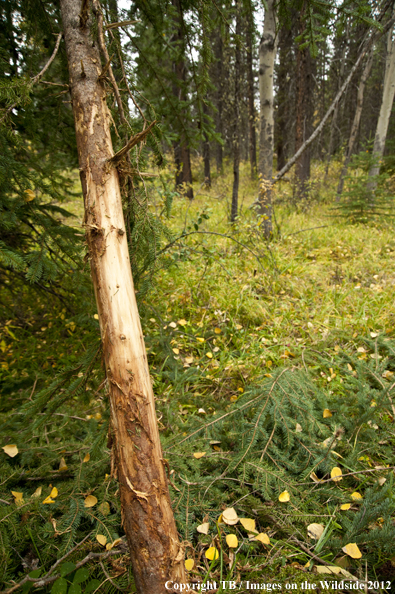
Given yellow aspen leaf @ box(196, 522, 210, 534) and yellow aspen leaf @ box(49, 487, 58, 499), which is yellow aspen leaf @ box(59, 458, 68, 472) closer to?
yellow aspen leaf @ box(49, 487, 58, 499)

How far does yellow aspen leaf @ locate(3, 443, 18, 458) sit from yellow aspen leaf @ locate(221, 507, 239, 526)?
3.90 ft

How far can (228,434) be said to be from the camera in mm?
1642

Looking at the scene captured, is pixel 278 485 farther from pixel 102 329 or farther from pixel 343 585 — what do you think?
pixel 102 329

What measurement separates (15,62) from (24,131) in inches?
20.8

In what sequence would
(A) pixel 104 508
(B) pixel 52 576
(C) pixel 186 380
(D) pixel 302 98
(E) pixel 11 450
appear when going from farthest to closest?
(D) pixel 302 98
(C) pixel 186 380
(E) pixel 11 450
(A) pixel 104 508
(B) pixel 52 576

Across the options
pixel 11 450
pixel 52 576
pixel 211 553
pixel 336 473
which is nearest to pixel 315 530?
pixel 336 473

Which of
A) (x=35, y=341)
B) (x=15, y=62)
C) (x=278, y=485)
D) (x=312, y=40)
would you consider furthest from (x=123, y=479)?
(x=15, y=62)

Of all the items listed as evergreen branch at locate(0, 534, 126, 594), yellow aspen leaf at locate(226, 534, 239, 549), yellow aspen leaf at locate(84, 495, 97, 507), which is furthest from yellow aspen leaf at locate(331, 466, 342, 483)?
yellow aspen leaf at locate(84, 495, 97, 507)

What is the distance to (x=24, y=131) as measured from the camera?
2508 mm

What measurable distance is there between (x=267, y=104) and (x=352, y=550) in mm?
5381

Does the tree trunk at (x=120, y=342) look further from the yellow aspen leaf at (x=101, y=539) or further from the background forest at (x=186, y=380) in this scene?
the yellow aspen leaf at (x=101, y=539)

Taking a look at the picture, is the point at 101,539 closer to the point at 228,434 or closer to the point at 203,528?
the point at 203,528

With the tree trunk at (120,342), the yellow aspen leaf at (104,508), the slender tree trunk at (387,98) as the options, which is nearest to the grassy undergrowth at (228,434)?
the yellow aspen leaf at (104,508)

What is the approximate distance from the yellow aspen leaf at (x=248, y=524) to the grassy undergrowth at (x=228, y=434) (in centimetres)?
6
